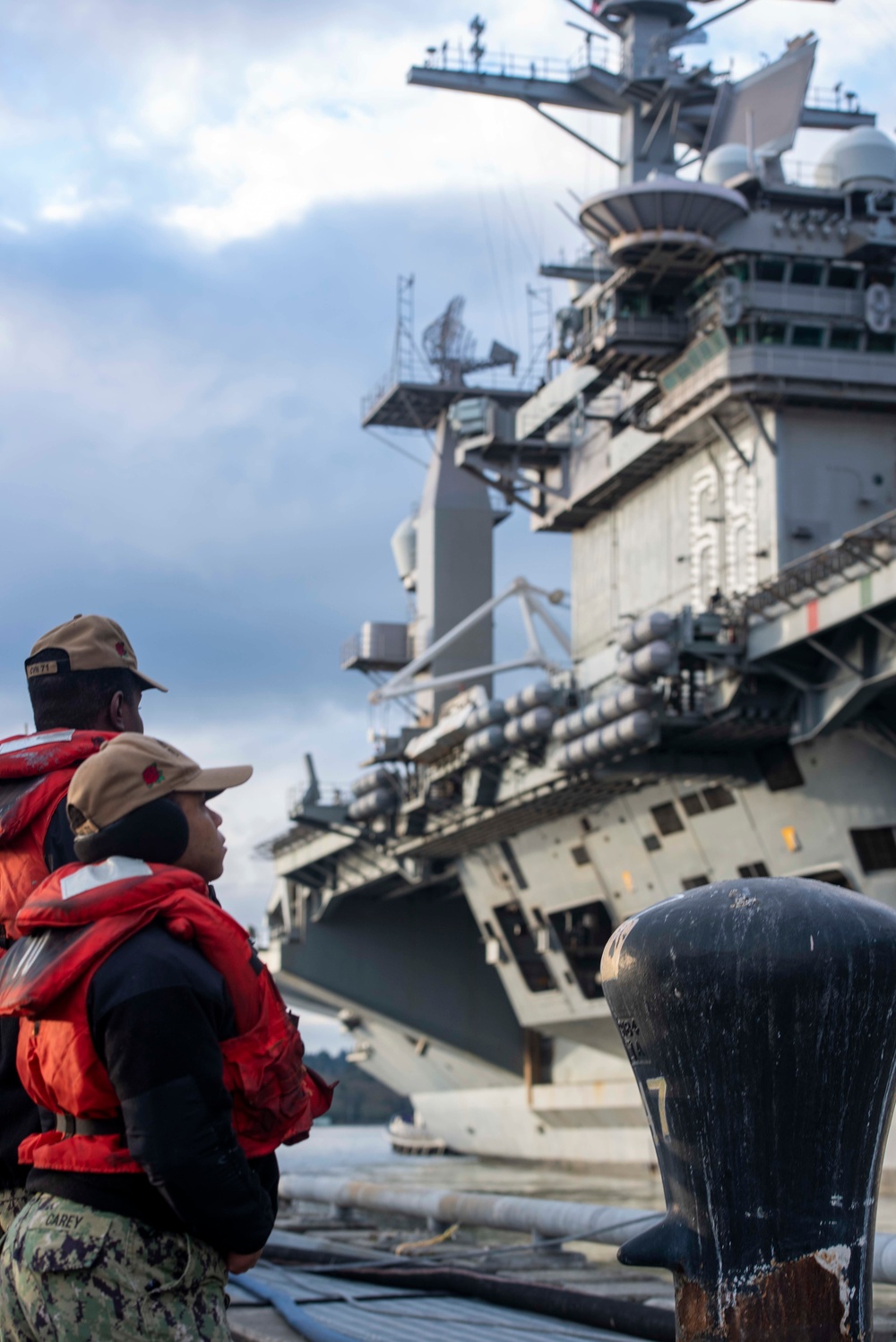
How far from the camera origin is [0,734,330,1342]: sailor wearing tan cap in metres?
2.58

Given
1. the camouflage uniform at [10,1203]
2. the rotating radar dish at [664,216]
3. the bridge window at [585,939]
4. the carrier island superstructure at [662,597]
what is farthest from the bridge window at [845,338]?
the camouflage uniform at [10,1203]

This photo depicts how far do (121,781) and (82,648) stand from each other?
99cm

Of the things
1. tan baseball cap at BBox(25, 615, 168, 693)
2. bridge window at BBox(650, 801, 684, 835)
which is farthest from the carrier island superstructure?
tan baseball cap at BBox(25, 615, 168, 693)

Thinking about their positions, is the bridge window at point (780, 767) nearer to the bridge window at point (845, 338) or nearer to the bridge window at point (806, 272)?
the bridge window at point (845, 338)

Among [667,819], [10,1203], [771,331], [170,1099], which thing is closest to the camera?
[170,1099]

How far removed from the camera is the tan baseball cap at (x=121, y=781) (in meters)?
2.88

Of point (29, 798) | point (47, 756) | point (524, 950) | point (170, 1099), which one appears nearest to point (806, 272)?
point (524, 950)

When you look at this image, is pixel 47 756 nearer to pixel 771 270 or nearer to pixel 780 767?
pixel 780 767

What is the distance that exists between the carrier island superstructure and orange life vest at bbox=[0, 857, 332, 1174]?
15633mm

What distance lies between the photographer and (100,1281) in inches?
103

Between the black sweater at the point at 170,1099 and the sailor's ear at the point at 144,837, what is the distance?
220 mm

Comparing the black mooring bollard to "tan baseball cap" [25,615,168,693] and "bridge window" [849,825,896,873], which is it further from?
"bridge window" [849,825,896,873]

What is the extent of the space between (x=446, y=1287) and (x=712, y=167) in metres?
21.2

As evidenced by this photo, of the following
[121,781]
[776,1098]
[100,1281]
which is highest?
[121,781]
